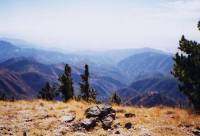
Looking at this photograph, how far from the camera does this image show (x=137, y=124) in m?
22.6

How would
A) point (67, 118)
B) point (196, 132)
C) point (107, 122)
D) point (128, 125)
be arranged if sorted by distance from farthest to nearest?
point (67, 118)
point (107, 122)
point (128, 125)
point (196, 132)

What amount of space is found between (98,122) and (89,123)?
0.93 m

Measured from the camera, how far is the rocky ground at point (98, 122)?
2111 cm

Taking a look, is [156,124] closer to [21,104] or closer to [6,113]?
[6,113]

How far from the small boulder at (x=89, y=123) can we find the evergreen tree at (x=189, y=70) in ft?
34.0

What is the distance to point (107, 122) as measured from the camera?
2261 centimetres

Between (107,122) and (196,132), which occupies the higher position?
(107,122)

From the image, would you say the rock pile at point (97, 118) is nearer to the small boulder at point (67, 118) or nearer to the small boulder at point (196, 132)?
the small boulder at point (67, 118)

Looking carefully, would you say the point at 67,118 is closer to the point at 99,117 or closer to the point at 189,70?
the point at 99,117

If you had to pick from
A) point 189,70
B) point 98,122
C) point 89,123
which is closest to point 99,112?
point 98,122

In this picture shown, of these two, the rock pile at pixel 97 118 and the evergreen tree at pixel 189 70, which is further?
the evergreen tree at pixel 189 70

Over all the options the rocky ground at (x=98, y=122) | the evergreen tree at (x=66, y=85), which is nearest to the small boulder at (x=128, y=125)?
the rocky ground at (x=98, y=122)

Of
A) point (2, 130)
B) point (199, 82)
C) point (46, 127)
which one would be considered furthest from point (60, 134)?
point (199, 82)

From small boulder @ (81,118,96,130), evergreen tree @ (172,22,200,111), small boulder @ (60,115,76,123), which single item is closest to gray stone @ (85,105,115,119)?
small boulder @ (81,118,96,130)
